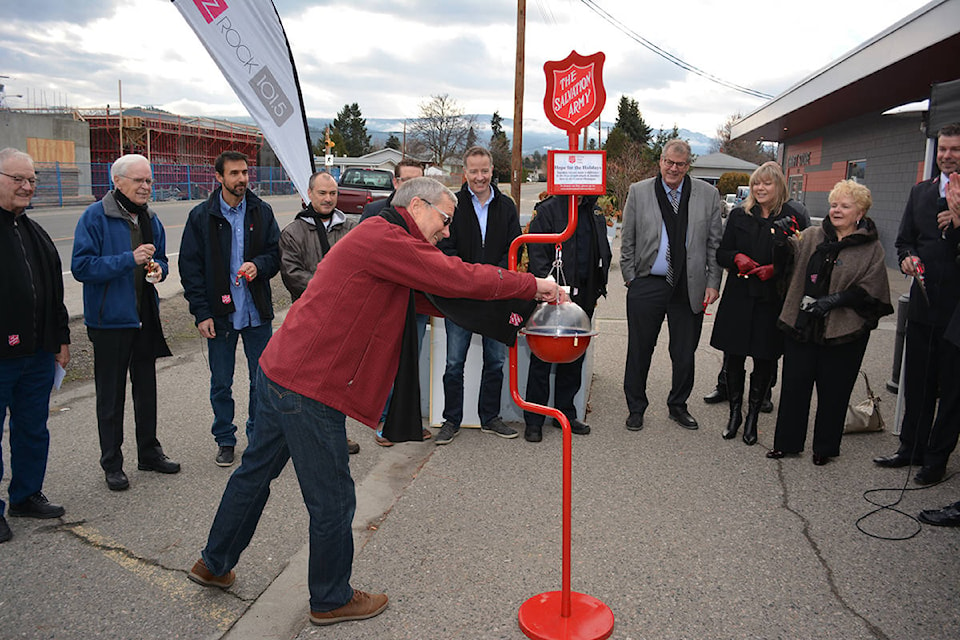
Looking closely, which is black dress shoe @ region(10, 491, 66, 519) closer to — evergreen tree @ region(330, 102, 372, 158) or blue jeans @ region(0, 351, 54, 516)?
blue jeans @ region(0, 351, 54, 516)

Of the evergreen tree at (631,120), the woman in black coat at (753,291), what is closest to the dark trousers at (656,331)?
the woman in black coat at (753,291)

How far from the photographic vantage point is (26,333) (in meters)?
3.87

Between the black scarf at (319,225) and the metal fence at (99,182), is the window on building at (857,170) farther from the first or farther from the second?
the metal fence at (99,182)

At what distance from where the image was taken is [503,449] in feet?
17.6

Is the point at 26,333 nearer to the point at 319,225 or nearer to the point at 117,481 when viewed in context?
the point at 117,481

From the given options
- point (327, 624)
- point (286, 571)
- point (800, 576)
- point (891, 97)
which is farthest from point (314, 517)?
point (891, 97)

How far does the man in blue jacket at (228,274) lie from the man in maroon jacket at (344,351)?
1870 millimetres

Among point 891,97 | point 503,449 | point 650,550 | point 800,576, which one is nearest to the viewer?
point 800,576

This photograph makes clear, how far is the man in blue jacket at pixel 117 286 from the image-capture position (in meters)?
4.35

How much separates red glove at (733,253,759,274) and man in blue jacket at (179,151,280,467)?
137 inches

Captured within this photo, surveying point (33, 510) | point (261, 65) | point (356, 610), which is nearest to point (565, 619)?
point (356, 610)

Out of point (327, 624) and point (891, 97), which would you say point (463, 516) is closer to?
point (327, 624)

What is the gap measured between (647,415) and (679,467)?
120cm

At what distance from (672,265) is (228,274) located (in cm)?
347
